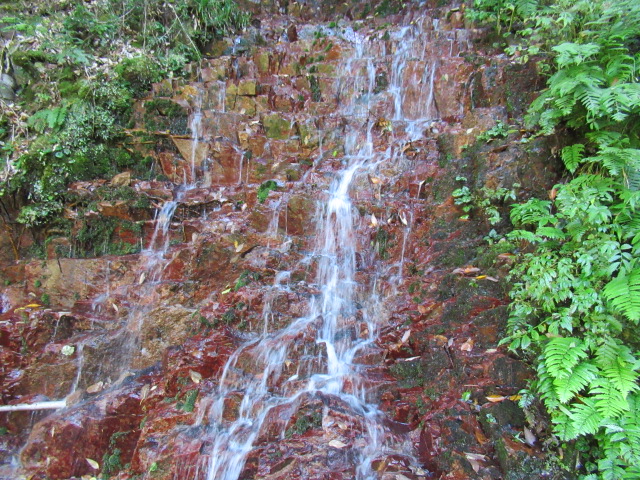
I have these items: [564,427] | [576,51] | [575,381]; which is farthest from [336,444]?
[576,51]

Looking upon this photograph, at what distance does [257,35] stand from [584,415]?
12.7 meters

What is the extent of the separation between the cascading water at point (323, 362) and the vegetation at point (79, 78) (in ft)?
15.6

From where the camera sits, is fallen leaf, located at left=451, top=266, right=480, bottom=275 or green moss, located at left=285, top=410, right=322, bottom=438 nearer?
green moss, located at left=285, top=410, right=322, bottom=438

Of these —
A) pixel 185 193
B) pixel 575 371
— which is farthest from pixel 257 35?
pixel 575 371

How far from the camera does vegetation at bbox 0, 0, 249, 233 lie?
759 centimetres

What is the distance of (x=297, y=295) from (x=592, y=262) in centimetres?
408

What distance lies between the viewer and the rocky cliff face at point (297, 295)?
438cm

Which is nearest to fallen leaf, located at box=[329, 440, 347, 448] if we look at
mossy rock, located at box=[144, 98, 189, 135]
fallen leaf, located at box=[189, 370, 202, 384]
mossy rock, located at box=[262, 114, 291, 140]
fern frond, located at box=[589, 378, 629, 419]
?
fallen leaf, located at box=[189, 370, 202, 384]

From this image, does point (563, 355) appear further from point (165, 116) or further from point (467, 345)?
point (165, 116)

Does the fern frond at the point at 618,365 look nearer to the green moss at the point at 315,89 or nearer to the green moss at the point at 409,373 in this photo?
the green moss at the point at 409,373

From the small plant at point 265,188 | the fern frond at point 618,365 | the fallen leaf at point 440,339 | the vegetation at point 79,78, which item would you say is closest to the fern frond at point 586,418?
the fern frond at point 618,365

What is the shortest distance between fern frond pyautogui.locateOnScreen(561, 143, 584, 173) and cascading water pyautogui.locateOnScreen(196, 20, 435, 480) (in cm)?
264

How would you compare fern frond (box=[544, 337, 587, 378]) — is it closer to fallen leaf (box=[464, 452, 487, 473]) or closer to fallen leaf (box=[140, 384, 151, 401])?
fallen leaf (box=[464, 452, 487, 473])

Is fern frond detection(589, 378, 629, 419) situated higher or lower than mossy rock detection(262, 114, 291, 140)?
lower
